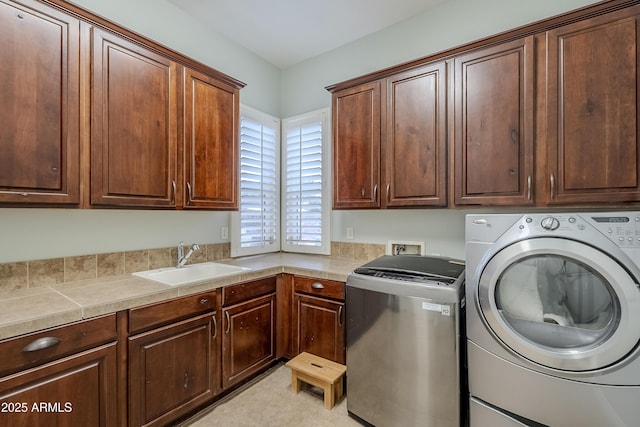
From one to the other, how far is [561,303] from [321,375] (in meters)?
1.47

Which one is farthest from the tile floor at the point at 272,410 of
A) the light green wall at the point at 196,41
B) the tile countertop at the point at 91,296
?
the light green wall at the point at 196,41

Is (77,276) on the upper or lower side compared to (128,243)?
lower

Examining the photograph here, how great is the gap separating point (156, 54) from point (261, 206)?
1555mm

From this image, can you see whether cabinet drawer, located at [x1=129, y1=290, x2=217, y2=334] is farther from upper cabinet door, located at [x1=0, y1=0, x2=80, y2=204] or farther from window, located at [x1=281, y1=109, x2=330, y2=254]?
window, located at [x1=281, y1=109, x2=330, y2=254]

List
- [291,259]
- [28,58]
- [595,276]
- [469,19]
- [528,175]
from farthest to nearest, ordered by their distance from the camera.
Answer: [291,259]
[469,19]
[528,175]
[28,58]
[595,276]

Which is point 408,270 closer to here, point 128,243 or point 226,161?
point 226,161

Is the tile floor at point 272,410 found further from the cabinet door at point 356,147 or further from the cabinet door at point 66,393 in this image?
the cabinet door at point 356,147

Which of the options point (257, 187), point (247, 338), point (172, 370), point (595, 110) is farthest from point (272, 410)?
point (595, 110)

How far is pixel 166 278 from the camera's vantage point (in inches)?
86.2

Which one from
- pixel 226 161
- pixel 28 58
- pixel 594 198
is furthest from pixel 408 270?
pixel 28 58

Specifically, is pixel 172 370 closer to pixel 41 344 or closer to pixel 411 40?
pixel 41 344

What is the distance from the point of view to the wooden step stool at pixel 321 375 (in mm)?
2018

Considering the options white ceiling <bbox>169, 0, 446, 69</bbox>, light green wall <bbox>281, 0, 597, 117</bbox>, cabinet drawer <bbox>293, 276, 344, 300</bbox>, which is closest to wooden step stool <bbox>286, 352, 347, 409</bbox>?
cabinet drawer <bbox>293, 276, 344, 300</bbox>

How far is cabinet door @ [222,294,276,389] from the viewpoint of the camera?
2.07 m
